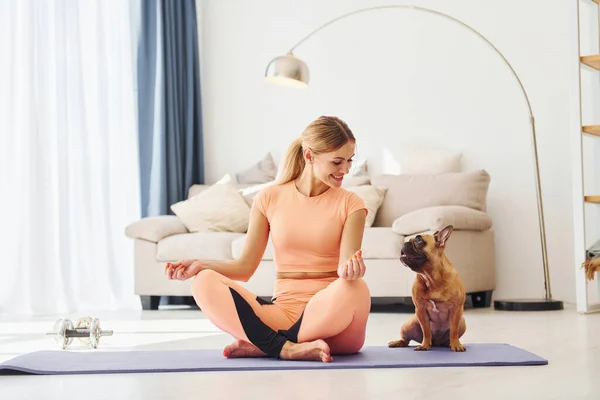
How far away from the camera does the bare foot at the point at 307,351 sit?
242 cm

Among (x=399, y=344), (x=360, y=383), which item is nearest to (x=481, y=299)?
(x=399, y=344)

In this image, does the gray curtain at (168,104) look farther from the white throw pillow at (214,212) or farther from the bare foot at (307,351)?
the bare foot at (307,351)

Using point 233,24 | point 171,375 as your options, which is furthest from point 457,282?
point 233,24

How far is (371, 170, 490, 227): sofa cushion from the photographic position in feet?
16.5

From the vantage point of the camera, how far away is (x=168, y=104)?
571cm

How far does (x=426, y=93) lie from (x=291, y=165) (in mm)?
3056

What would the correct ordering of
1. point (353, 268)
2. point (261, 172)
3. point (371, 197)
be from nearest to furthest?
point (353, 268)
point (371, 197)
point (261, 172)

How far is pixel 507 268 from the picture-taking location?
5340 mm

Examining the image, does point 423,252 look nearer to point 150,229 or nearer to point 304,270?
point 304,270

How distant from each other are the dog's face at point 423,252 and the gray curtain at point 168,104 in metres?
3.16

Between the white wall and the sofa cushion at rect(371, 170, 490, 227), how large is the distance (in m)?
0.40

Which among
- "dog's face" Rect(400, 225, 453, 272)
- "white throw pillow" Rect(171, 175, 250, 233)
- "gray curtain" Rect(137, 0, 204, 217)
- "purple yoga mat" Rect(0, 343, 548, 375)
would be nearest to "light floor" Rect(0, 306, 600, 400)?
"purple yoga mat" Rect(0, 343, 548, 375)

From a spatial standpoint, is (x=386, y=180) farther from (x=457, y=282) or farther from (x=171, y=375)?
(x=171, y=375)

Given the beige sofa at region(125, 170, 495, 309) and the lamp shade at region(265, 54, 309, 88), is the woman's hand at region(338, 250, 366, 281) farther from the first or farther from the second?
the lamp shade at region(265, 54, 309, 88)
